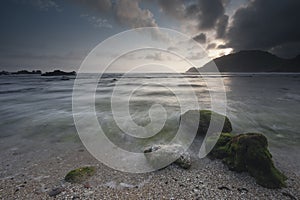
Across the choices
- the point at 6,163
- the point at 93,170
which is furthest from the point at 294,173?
the point at 6,163

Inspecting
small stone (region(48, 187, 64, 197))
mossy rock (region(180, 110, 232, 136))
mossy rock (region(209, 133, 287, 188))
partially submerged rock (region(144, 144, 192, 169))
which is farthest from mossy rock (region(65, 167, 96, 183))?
mossy rock (region(180, 110, 232, 136))

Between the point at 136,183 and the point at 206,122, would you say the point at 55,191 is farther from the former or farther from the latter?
the point at 206,122

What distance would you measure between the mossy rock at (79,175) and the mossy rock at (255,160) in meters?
3.57

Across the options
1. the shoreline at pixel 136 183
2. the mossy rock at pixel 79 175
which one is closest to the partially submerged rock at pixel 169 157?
the shoreline at pixel 136 183

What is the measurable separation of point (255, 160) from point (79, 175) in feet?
13.9

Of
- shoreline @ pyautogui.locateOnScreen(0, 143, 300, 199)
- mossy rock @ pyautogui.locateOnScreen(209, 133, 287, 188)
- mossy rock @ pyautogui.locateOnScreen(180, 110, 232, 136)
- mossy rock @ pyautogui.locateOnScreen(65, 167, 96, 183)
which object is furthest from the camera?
mossy rock @ pyautogui.locateOnScreen(180, 110, 232, 136)

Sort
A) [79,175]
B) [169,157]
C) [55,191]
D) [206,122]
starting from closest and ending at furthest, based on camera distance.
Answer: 1. [55,191]
2. [79,175]
3. [169,157]
4. [206,122]

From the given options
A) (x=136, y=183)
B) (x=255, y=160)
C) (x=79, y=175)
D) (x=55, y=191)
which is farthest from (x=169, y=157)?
(x=55, y=191)

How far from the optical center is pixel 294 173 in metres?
3.98

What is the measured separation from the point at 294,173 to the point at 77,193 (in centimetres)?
517

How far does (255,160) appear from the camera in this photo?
3.79 meters

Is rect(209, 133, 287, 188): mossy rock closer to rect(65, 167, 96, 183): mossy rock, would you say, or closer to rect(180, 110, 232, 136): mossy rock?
rect(180, 110, 232, 136): mossy rock

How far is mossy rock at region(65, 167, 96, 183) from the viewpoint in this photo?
372 centimetres

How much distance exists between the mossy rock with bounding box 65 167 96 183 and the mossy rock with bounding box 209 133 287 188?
3572 millimetres
